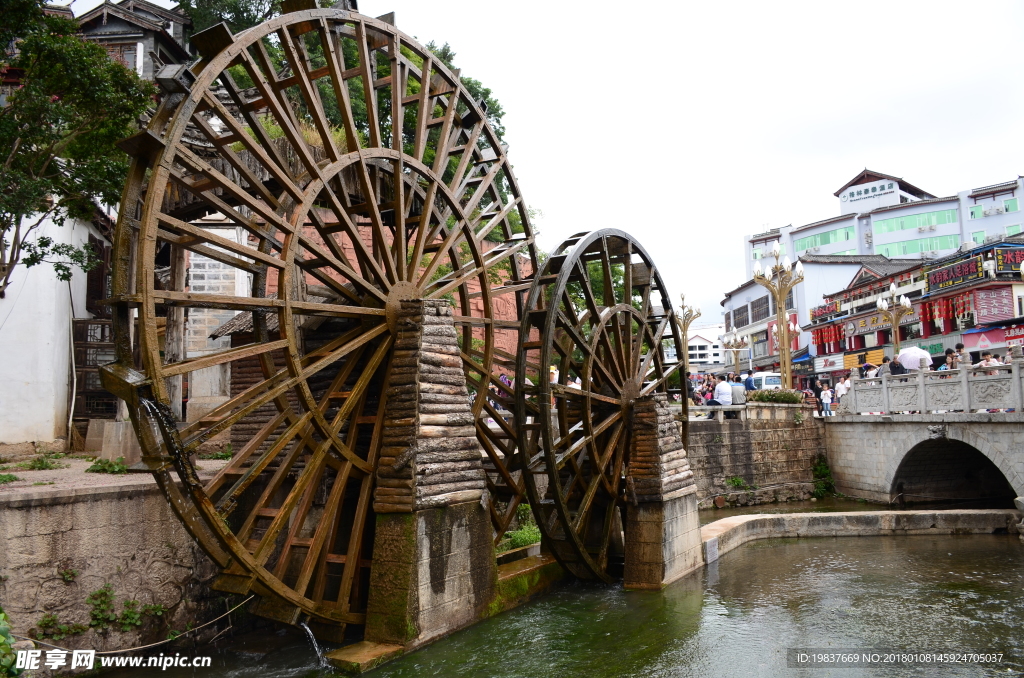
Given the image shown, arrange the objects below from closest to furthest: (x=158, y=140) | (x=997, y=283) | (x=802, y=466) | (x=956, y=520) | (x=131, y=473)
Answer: (x=158, y=140)
(x=131, y=473)
(x=956, y=520)
(x=802, y=466)
(x=997, y=283)

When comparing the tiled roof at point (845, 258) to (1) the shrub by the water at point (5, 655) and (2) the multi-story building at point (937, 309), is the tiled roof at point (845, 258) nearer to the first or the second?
(2) the multi-story building at point (937, 309)

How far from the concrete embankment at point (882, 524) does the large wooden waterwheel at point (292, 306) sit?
5.80 m

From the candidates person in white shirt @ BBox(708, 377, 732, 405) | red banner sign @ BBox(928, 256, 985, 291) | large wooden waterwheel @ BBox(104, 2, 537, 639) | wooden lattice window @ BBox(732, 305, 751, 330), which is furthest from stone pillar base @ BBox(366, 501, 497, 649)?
wooden lattice window @ BBox(732, 305, 751, 330)

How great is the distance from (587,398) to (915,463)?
44.6 feet

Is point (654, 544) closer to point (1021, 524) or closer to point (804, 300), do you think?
point (1021, 524)

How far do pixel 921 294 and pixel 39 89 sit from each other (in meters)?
33.1

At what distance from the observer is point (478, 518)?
25.1 feet

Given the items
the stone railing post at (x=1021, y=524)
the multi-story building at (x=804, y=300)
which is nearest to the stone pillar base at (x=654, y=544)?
the stone railing post at (x=1021, y=524)

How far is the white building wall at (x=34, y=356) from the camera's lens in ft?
39.8

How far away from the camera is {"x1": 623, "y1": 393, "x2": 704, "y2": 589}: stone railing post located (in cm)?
976

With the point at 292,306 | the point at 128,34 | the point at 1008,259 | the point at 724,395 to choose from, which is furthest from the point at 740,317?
the point at 292,306

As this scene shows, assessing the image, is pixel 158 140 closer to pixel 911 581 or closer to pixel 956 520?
pixel 911 581

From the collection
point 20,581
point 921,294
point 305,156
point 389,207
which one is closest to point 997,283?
point 921,294

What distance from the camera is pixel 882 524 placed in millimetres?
13773
